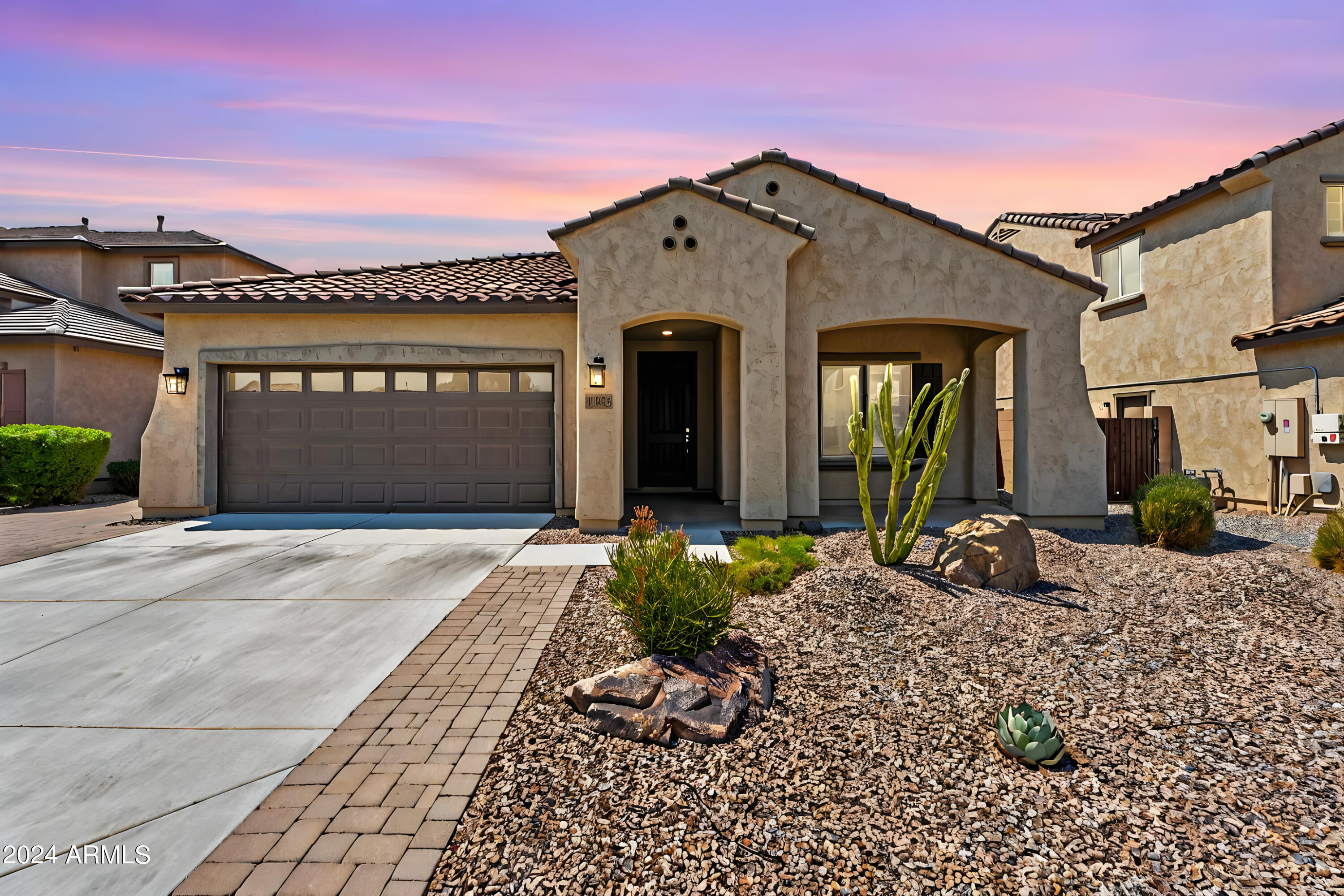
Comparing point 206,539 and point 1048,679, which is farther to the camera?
point 206,539

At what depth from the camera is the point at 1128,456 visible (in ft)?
41.7

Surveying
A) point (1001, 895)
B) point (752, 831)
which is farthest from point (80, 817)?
point (1001, 895)

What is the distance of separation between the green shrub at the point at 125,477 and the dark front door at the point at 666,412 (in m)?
11.8

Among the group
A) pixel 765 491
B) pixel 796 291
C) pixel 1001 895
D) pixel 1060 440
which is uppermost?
pixel 796 291

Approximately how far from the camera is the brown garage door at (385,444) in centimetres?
1030

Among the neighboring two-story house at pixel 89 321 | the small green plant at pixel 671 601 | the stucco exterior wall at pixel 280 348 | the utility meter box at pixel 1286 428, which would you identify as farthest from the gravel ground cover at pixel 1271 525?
the neighboring two-story house at pixel 89 321

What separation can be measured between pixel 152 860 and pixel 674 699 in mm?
2260

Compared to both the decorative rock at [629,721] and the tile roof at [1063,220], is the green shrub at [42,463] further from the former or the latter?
the tile roof at [1063,220]

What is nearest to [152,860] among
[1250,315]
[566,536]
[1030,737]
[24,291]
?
[1030,737]

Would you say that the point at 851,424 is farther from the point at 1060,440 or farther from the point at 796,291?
the point at 1060,440

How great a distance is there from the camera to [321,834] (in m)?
2.53

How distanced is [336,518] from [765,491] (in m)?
6.81

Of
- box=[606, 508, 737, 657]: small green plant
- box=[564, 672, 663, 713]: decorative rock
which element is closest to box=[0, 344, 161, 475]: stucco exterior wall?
box=[606, 508, 737, 657]: small green plant

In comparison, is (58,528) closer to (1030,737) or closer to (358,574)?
(358,574)
